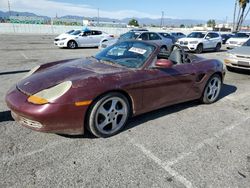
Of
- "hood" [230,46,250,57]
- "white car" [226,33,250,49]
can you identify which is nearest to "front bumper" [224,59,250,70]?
"hood" [230,46,250,57]

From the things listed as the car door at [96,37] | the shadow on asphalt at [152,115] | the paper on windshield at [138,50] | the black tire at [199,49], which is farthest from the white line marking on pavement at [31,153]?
the car door at [96,37]

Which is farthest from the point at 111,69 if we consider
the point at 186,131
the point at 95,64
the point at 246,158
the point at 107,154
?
the point at 246,158

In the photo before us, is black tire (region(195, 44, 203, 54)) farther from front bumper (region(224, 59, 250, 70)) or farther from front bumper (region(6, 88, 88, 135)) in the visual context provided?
front bumper (region(6, 88, 88, 135))

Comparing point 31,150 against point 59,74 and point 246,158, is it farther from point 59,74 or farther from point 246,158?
point 246,158

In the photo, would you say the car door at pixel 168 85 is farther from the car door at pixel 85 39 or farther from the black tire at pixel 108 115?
the car door at pixel 85 39

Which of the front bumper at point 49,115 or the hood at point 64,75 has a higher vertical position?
the hood at point 64,75

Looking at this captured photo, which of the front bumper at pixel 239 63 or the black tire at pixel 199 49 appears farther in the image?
the black tire at pixel 199 49

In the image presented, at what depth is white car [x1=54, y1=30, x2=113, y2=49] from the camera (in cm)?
1576

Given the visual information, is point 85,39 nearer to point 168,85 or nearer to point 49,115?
point 168,85

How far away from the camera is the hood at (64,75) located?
3137mm

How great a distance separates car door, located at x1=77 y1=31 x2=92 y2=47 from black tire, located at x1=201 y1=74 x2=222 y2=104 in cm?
1293

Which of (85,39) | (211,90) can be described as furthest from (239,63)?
(85,39)

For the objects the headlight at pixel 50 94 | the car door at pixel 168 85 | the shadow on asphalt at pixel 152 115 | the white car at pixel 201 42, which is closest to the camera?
the headlight at pixel 50 94

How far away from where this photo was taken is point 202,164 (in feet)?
9.39
